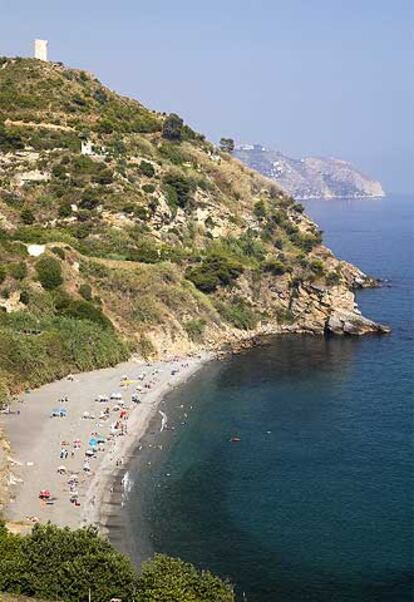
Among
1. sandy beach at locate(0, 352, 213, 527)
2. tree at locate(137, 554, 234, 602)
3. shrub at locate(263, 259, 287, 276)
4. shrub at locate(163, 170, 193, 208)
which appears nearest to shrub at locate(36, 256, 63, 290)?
sandy beach at locate(0, 352, 213, 527)

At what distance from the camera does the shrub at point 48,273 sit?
221 feet

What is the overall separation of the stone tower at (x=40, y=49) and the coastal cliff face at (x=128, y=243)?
2.67m

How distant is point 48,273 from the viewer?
222 feet

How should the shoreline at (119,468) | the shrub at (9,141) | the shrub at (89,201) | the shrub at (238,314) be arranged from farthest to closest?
the shrub at (9,141)
the shrub at (89,201)
the shrub at (238,314)
the shoreline at (119,468)

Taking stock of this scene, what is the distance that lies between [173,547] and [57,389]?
73.8 feet

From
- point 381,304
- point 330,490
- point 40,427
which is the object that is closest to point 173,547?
point 330,490

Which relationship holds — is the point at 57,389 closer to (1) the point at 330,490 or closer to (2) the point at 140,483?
(2) the point at 140,483

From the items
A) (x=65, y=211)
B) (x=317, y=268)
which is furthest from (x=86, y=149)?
(x=317, y=268)

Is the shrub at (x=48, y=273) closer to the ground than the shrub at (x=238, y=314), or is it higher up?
higher up

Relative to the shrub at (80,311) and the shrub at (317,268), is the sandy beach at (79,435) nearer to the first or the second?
the shrub at (80,311)

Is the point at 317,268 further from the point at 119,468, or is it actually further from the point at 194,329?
the point at 119,468

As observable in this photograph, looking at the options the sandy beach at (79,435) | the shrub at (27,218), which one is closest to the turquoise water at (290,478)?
the sandy beach at (79,435)

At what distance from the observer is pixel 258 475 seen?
143 feet

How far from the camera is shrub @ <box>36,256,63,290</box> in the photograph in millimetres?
67500
